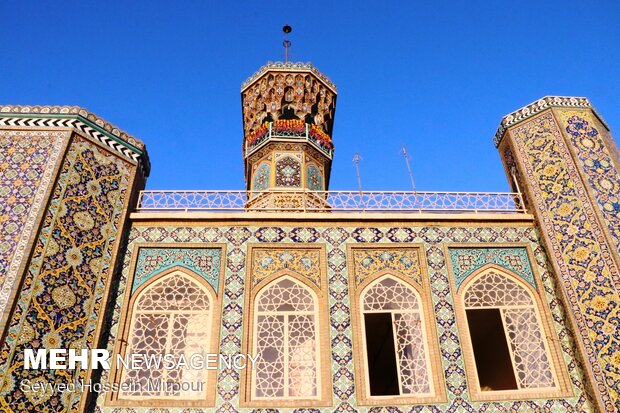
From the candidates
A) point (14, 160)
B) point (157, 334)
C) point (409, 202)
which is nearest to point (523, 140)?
point (409, 202)

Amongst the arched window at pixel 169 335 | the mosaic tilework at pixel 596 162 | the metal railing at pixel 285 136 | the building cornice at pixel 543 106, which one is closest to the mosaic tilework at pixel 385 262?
the arched window at pixel 169 335

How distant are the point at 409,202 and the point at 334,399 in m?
3.28

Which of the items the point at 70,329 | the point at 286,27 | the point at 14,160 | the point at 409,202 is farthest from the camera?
the point at 286,27

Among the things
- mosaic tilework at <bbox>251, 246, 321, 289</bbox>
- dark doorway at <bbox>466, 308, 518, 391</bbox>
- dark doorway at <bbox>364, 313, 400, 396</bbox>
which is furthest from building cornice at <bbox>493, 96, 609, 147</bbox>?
dark doorway at <bbox>364, 313, 400, 396</bbox>

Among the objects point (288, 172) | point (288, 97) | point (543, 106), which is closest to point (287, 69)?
point (288, 97)

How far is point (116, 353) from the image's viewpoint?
614cm

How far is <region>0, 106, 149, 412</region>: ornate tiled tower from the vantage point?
539cm

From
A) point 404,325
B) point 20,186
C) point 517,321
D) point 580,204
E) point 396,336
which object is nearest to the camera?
point 20,186

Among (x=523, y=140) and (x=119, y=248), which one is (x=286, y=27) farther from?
(x=119, y=248)

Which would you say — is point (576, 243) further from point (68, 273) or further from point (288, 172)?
point (68, 273)

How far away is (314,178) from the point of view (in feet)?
37.3

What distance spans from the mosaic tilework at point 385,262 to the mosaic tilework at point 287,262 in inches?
21.9

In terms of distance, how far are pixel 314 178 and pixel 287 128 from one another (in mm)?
1452

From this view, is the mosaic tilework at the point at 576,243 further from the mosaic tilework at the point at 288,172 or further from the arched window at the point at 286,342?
the mosaic tilework at the point at 288,172
